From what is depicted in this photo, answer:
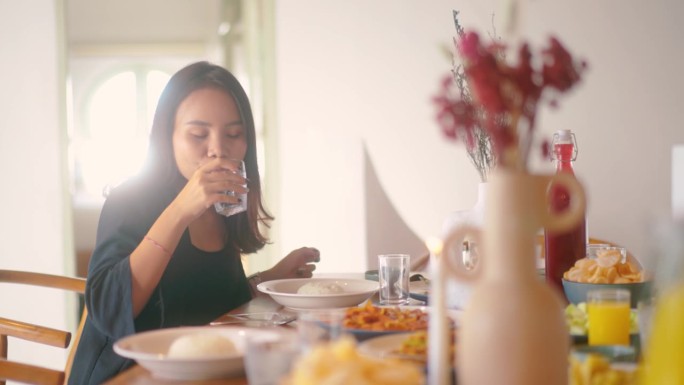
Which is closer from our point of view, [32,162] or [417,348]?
[417,348]

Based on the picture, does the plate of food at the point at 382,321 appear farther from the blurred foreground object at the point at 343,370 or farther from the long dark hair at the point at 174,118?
the long dark hair at the point at 174,118

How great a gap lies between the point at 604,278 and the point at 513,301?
673 mm

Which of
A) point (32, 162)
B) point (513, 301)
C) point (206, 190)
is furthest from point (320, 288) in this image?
point (32, 162)

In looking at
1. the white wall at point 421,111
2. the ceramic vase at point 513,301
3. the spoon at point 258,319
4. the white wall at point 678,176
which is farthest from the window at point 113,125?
the ceramic vase at point 513,301

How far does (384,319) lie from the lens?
3.86 ft

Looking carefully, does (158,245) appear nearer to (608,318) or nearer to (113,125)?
(608,318)

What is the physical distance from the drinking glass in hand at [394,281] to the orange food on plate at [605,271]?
36 cm

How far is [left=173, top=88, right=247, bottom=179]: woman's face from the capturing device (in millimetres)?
1801

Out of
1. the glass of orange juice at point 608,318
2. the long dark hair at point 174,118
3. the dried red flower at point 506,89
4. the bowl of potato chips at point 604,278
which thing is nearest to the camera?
the dried red flower at point 506,89

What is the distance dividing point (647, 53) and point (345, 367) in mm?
2997

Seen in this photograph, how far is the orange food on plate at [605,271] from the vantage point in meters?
1.34

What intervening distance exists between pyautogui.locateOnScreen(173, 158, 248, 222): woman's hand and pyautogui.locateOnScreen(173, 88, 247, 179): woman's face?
0.68ft

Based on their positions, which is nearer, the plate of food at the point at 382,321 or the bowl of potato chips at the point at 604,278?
the plate of food at the point at 382,321

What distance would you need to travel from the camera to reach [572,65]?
0.75m
